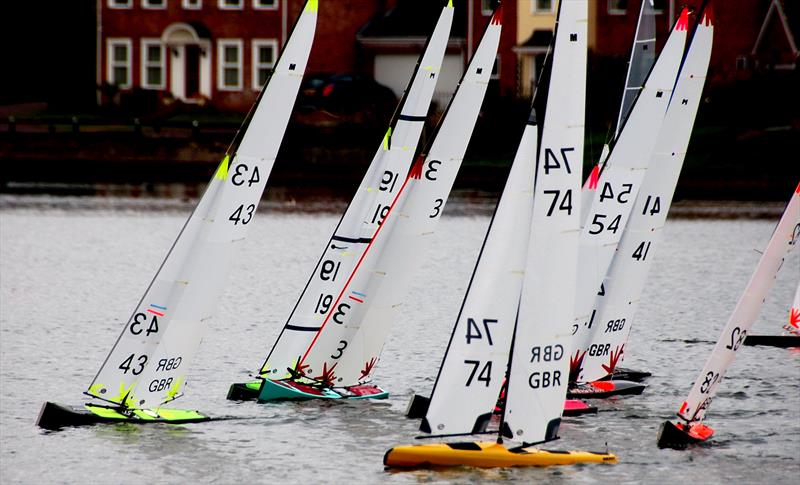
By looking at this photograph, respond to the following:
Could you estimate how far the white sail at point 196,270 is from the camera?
15.0 meters

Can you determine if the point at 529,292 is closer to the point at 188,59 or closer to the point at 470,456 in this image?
the point at 470,456

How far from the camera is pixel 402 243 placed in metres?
16.7

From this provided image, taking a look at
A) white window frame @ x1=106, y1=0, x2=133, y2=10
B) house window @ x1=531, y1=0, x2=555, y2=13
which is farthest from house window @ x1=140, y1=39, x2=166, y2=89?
house window @ x1=531, y1=0, x2=555, y2=13

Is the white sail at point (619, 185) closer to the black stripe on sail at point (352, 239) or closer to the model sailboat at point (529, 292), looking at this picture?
the black stripe on sail at point (352, 239)

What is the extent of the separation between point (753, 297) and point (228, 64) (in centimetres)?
5291

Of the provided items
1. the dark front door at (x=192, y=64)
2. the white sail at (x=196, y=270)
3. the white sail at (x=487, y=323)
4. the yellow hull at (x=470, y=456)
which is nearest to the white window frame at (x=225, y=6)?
the dark front door at (x=192, y=64)

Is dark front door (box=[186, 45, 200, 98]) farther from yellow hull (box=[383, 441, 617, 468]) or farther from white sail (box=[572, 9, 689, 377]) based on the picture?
yellow hull (box=[383, 441, 617, 468])

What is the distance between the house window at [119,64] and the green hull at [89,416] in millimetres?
51830

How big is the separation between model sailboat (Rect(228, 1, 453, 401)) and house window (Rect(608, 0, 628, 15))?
43798 mm

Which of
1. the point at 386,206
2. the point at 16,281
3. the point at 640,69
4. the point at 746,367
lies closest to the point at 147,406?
the point at 386,206

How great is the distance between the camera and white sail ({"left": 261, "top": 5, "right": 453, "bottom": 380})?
55.5 ft

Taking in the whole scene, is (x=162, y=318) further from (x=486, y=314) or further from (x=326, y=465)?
(x=486, y=314)

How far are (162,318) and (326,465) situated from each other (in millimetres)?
2309

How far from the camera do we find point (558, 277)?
515 inches
